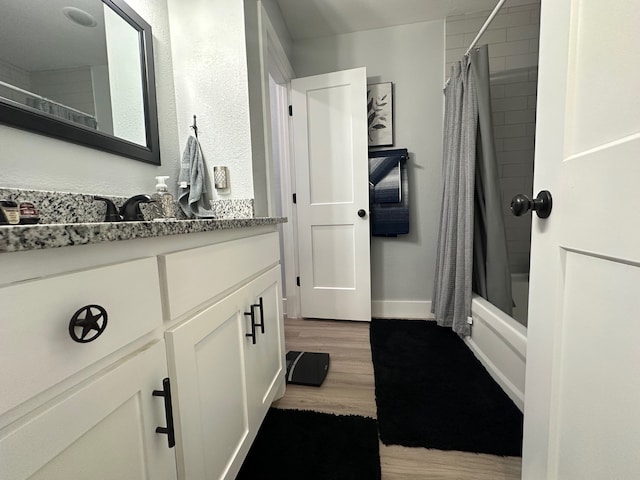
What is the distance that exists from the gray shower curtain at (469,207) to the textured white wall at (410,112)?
0.27 m

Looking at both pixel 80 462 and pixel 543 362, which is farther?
pixel 543 362

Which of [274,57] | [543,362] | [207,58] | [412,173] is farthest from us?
[412,173]

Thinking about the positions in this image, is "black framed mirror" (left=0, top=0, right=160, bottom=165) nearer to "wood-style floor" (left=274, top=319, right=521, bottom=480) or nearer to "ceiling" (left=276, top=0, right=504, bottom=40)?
"ceiling" (left=276, top=0, right=504, bottom=40)

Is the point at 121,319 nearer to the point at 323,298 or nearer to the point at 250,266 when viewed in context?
the point at 250,266

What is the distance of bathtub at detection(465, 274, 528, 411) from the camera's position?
4.07ft

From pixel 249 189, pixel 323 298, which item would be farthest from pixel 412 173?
pixel 249 189

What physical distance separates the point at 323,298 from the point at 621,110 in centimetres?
208

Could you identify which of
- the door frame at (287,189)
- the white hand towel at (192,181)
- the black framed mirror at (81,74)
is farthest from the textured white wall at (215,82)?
the door frame at (287,189)

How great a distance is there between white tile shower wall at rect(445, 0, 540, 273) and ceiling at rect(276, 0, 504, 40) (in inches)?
4.2

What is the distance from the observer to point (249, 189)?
4.42ft

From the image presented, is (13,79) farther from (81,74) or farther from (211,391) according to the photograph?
(211,391)

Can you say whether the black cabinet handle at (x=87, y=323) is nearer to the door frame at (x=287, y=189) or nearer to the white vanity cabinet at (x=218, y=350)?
the white vanity cabinet at (x=218, y=350)

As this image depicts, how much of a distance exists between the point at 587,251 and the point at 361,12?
7.49 feet

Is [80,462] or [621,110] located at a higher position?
[621,110]
